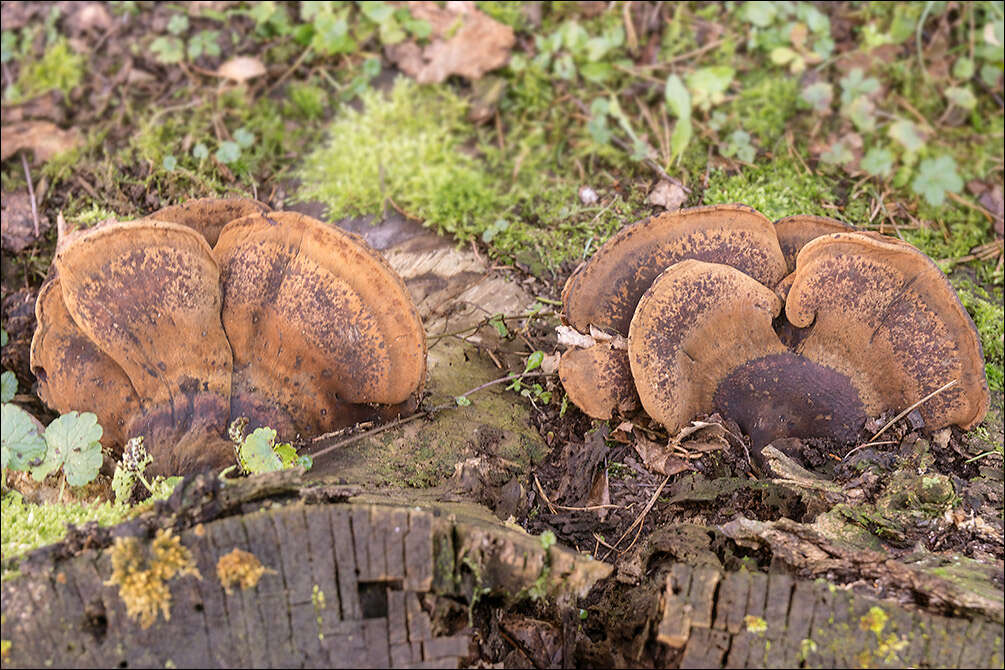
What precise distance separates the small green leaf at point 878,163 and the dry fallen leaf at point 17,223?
194 inches

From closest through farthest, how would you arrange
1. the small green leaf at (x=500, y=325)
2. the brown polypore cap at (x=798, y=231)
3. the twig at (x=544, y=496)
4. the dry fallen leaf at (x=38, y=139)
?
the twig at (x=544, y=496)
the brown polypore cap at (x=798, y=231)
the small green leaf at (x=500, y=325)
the dry fallen leaf at (x=38, y=139)

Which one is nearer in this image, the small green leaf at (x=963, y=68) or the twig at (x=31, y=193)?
the twig at (x=31, y=193)

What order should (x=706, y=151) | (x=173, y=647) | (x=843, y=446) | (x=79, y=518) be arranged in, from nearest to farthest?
1. (x=173, y=647)
2. (x=79, y=518)
3. (x=843, y=446)
4. (x=706, y=151)

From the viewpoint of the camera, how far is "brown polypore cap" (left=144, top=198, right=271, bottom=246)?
3354mm

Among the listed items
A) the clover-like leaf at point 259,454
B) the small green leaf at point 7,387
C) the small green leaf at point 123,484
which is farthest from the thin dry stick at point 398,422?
the small green leaf at point 7,387

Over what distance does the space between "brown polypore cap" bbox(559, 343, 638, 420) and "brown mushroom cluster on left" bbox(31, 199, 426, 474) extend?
26.7 inches

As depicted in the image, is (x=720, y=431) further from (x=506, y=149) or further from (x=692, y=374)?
(x=506, y=149)

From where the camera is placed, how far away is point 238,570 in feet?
6.96

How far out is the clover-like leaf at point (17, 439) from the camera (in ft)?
8.40

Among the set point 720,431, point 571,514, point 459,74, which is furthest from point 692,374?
point 459,74

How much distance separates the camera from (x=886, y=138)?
4984mm

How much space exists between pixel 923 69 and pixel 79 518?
549 cm

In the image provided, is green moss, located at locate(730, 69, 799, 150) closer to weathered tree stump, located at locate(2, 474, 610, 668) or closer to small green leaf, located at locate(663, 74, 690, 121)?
small green leaf, located at locate(663, 74, 690, 121)

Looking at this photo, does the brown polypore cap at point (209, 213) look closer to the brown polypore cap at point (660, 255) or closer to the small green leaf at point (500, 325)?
the small green leaf at point (500, 325)
